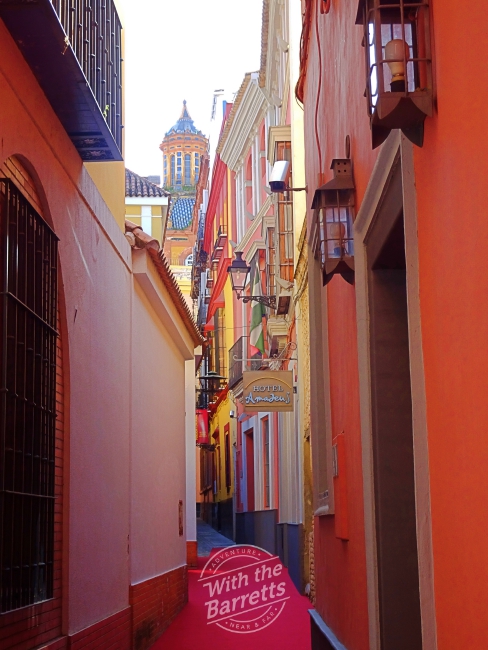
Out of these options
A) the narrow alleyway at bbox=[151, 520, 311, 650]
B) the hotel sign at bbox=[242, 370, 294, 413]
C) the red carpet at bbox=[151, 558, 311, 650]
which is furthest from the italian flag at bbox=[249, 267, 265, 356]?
the red carpet at bbox=[151, 558, 311, 650]

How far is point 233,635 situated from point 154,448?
2.54m

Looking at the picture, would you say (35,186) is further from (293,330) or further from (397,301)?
(293,330)

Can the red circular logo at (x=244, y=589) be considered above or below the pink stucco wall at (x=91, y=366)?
below

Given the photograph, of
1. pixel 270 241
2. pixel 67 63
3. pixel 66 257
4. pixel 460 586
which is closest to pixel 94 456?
pixel 66 257

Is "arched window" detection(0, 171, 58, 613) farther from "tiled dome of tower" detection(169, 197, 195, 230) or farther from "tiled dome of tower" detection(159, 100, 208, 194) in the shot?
"tiled dome of tower" detection(159, 100, 208, 194)

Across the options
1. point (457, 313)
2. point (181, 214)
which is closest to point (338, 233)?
point (457, 313)

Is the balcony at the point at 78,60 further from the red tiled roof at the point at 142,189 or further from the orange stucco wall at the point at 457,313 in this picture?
the red tiled roof at the point at 142,189

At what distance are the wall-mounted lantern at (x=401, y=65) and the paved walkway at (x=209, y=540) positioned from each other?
76.3 feet

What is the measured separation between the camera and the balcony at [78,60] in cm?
559

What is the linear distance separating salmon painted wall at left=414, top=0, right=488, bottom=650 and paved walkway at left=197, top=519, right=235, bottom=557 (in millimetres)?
22971

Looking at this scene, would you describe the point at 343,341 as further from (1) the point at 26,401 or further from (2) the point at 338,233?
(1) the point at 26,401

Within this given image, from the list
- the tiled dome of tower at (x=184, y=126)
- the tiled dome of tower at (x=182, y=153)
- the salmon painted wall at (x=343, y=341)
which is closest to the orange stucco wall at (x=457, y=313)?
the salmon painted wall at (x=343, y=341)

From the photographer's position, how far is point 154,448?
12.5 m

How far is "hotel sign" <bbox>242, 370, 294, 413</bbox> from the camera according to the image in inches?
666
